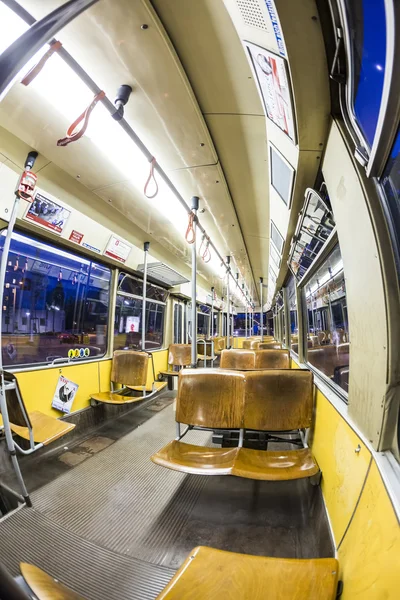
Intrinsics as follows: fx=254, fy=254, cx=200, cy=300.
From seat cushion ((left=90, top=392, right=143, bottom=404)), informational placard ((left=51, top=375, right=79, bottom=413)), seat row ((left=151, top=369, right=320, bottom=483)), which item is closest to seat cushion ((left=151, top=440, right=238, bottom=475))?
seat row ((left=151, top=369, right=320, bottom=483))

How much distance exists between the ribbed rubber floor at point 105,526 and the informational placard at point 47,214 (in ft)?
8.66

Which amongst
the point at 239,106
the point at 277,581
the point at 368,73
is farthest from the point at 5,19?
the point at 277,581

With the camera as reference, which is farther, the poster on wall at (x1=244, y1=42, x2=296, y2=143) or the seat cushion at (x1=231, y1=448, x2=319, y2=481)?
the seat cushion at (x1=231, y1=448, x2=319, y2=481)

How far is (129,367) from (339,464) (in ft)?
11.0

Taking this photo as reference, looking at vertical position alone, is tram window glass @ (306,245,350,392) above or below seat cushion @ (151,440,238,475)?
above

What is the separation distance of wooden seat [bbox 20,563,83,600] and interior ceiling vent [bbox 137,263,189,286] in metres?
4.20

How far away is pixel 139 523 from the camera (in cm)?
180

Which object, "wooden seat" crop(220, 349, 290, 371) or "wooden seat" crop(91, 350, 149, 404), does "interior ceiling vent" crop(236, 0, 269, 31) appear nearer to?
"wooden seat" crop(220, 349, 290, 371)

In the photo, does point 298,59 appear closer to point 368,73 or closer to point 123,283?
point 368,73

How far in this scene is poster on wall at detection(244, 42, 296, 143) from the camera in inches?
50.8

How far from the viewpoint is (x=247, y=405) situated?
7.45ft

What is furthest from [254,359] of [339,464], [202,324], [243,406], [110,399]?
[202,324]

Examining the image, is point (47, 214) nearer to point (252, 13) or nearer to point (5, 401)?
point (5, 401)

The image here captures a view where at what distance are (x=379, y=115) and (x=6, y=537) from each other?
305cm
